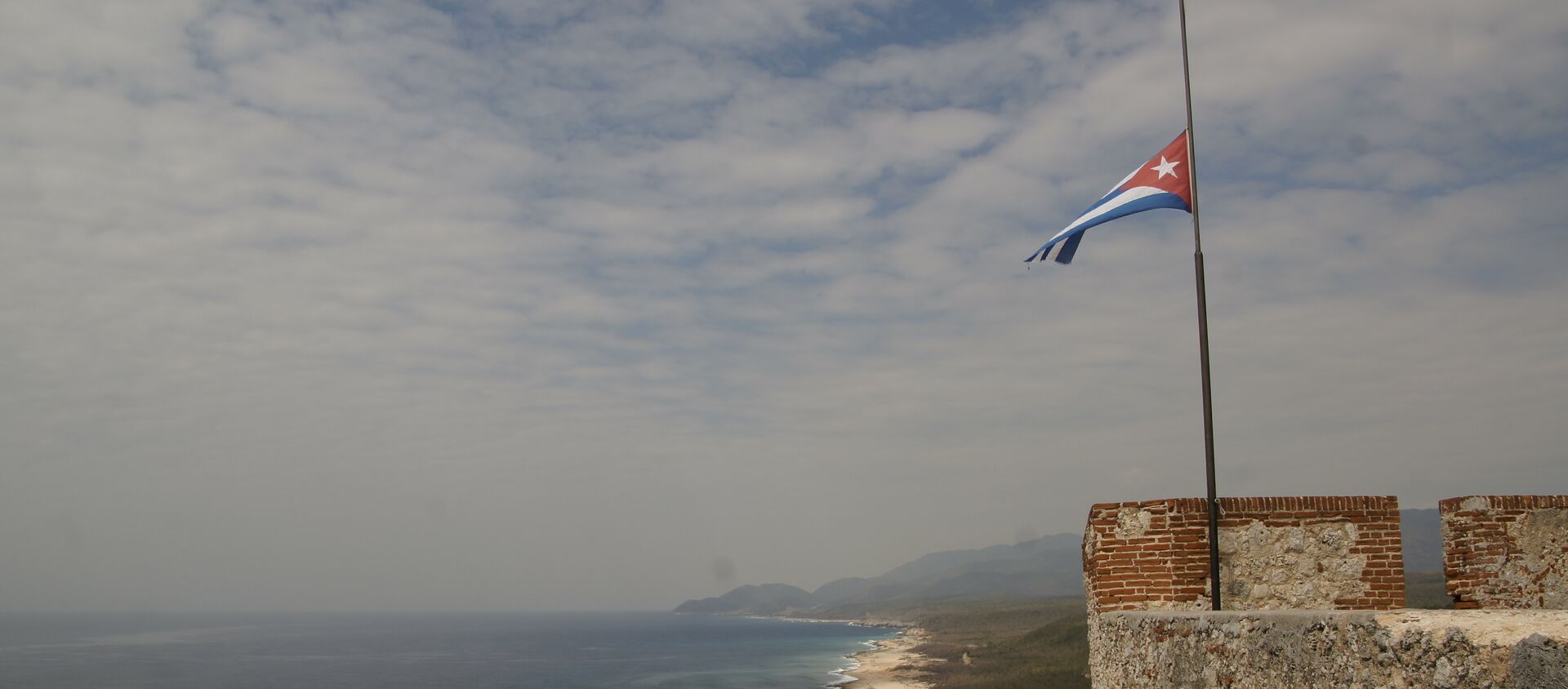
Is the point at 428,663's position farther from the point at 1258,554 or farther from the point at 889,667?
the point at 1258,554

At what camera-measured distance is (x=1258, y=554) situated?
26.3 ft

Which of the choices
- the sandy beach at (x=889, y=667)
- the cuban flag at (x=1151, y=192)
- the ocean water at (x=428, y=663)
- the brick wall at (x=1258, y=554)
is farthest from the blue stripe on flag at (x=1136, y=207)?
the ocean water at (x=428, y=663)

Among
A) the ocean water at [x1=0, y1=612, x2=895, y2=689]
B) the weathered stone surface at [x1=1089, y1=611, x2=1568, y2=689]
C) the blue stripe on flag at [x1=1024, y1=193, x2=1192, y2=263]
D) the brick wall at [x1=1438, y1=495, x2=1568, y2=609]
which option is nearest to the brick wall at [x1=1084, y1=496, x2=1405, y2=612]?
the brick wall at [x1=1438, y1=495, x2=1568, y2=609]

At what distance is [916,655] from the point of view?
111312 mm

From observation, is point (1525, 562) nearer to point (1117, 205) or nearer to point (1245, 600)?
point (1245, 600)

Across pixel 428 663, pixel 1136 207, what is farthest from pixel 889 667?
pixel 1136 207

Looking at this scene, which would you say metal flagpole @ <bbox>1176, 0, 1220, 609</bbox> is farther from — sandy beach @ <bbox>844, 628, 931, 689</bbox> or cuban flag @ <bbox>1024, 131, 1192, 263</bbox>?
sandy beach @ <bbox>844, 628, 931, 689</bbox>

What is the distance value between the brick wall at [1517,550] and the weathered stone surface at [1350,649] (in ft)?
9.35

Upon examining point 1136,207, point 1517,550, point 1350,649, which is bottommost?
point 1350,649

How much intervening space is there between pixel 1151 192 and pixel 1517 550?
13.4 ft

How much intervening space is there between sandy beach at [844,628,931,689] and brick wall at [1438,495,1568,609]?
240ft

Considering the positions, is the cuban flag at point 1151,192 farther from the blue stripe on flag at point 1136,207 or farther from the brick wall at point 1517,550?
the brick wall at point 1517,550

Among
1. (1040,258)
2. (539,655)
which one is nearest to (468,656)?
(539,655)

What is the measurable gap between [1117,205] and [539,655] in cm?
14240
